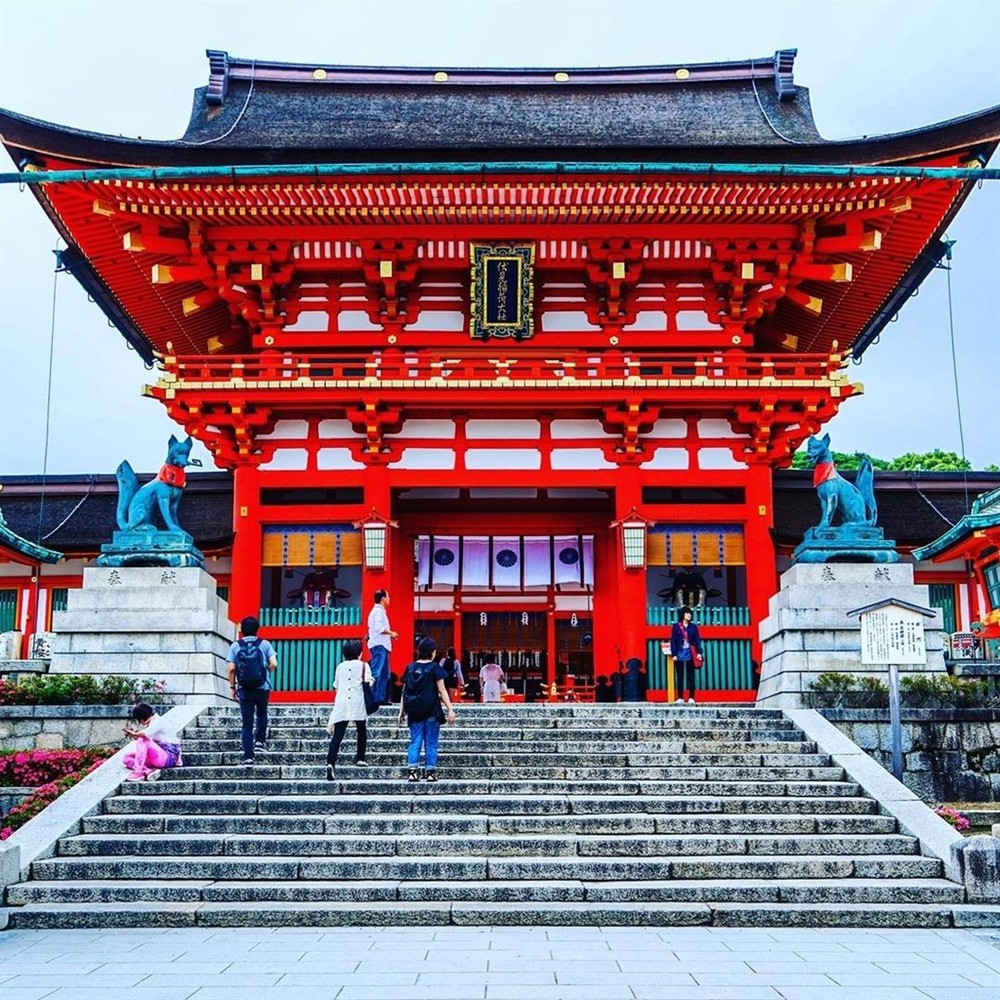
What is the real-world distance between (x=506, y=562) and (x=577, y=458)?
2721 mm

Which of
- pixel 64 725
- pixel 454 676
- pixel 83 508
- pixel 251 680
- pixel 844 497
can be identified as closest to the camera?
pixel 251 680

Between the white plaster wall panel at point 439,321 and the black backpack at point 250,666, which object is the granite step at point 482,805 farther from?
the white plaster wall panel at point 439,321

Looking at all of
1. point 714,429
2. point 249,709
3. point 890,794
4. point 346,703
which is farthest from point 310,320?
point 890,794

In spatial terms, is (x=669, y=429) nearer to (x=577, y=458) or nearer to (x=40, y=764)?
(x=577, y=458)

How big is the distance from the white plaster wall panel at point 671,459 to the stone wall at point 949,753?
711 centimetres

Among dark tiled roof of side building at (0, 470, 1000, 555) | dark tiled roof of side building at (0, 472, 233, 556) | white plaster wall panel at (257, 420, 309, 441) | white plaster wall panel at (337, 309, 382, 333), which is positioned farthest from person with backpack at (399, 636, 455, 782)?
dark tiled roof of side building at (0, 472, 233, 556)

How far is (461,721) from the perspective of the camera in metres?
14.3

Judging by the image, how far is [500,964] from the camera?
7.56 metres

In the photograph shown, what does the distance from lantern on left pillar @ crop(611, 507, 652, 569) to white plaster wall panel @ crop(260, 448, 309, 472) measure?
575 centimetres

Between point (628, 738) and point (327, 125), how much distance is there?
15.2m

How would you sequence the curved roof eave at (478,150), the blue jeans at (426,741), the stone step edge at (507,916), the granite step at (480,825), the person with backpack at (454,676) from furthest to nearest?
the person with backpack at (454,676) → the curved roof eave at (478,150) → the blue jeans at (426,741) → the granite step at (480,825) → the stone step edge at (507,916)

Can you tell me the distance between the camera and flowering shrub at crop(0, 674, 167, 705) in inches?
547

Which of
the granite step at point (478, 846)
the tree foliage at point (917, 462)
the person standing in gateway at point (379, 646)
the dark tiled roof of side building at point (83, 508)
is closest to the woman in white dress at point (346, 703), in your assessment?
the granite step at point (478, 846)

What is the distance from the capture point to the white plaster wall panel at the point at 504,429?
20000mm
